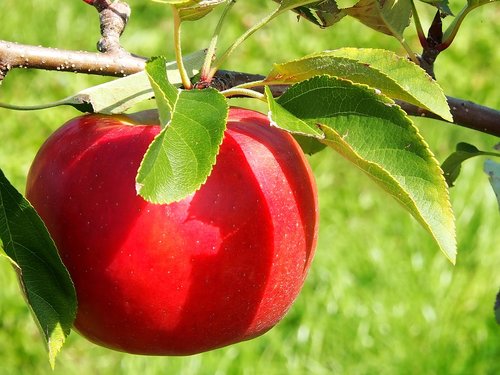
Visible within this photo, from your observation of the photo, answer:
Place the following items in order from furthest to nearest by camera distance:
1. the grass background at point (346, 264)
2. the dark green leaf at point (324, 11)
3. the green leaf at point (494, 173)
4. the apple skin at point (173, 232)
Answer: the grass background at point (346, 264) < the green leaf at point (494, 173) < the dark green leaf at point (324, 11) < the apple skin at point (173, 232)

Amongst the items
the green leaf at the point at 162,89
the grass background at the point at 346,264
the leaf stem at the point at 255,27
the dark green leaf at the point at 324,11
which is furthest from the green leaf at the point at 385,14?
the grass background at the point at 346,264

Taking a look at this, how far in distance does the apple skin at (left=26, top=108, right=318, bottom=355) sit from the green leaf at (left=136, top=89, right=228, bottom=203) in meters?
0.09

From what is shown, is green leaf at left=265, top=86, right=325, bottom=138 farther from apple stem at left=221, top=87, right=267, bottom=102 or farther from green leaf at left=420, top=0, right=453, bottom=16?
green leaf at left=420, top=0, right=453, bottom=16

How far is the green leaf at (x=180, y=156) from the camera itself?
2.02 ft

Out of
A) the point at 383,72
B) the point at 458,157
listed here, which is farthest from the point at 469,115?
the point at 383,72

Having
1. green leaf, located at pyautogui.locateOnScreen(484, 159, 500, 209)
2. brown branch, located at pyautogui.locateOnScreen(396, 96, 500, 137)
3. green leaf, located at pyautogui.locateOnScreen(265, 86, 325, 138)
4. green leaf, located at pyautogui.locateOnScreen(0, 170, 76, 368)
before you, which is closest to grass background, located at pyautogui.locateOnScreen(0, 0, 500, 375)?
green leaf, located at pyautogui.locateOnScreen(484, 159, 500, 209)

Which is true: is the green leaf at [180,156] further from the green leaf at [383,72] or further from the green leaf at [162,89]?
the green leaf at [383,72]

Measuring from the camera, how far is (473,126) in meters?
0.94

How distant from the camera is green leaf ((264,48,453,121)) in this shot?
69cm

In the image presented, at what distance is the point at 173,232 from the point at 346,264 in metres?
1.50

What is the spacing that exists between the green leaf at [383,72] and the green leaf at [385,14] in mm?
194

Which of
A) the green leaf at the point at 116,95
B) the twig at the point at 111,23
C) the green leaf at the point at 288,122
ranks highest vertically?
the green leaf at the point at 288,122

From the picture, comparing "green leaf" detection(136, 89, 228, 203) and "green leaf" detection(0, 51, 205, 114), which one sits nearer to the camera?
"green leaf" detection(136, 89, 228, 203)

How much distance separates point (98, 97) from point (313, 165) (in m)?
1.73
